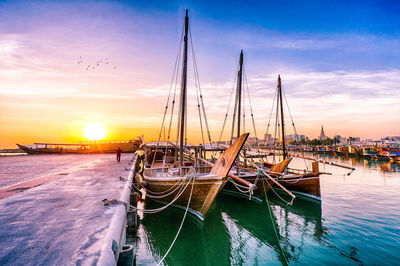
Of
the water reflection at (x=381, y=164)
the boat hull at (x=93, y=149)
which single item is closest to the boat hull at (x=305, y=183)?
the water reflection at (x=381, y=164)

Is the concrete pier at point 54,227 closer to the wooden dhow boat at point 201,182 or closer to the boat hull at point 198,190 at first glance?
the wooden dhow boat at point 201,182

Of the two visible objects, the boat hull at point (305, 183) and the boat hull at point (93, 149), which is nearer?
the boat hull at point (305, 183)

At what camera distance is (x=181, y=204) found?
13.0 m

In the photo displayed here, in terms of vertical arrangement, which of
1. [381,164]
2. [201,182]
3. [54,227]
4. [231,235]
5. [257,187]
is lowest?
[381,164]

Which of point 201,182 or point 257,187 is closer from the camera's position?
point 201,182

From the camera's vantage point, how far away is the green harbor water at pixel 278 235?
338 inches

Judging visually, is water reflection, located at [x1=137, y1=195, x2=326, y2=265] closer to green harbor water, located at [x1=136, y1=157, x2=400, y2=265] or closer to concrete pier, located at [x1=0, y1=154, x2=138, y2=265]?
green harbor water, located at [x1=136, y1=157, x2=400, y2=265]

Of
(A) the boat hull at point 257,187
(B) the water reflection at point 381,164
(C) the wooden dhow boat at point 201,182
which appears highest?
(C) the wooden dhow boat at point 201,182

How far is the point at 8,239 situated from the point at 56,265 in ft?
6.58

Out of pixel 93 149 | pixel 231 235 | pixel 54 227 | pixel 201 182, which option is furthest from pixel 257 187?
pixel 93 149

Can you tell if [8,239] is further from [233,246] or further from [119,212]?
[233,246]

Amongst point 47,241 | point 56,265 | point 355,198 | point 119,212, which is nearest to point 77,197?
point 119,212

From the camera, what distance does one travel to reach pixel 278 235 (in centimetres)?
1091

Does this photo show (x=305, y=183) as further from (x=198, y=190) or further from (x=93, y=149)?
(x=93, y=149)
